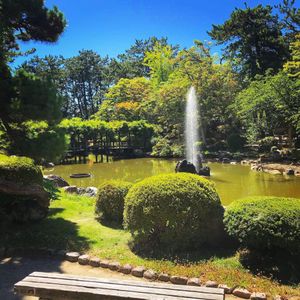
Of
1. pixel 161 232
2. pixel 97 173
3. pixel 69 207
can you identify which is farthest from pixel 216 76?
pixel 161 232

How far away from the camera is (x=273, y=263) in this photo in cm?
534

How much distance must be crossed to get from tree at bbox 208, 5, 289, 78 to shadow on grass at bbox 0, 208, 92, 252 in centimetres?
2666

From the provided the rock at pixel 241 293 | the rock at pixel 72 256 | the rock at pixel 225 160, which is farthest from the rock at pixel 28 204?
the rock at pixel 225 160

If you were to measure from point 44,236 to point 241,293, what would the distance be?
3841 millimetres

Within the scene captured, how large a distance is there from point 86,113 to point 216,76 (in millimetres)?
28724

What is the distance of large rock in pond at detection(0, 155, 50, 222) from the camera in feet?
22.1

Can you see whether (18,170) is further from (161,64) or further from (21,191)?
(161,64)

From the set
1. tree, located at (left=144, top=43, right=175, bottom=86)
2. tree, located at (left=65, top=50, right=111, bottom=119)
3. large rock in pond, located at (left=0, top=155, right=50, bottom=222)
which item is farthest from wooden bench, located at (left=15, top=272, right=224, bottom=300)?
tree, located at (left=65, top=50, right=111, bottom=119)

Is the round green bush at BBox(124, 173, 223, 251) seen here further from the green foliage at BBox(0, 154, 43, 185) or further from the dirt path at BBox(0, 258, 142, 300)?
the green foliage at BBox(0, 154, 43, 185)

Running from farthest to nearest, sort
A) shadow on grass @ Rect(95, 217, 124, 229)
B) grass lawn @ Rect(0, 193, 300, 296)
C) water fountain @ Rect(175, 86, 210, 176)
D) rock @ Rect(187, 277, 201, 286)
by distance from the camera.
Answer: water fountain @ Rect(175, 86, 210, 176) < shadow on grass @ Rect(95, 217, 124, 229) < grass lawn @ Rect(0, 193, 300, 296) < rock @ Rect(187, 277, 201, 286)

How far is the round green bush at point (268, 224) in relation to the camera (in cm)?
493

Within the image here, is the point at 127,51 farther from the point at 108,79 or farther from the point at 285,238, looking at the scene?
the point at 285,238

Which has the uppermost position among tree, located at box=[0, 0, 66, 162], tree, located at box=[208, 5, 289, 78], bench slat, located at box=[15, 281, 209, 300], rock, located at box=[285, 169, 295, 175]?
tree, located at box=[208, 5, 289, 78]

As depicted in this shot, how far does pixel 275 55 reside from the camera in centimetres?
3073
